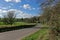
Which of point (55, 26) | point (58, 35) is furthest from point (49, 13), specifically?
point (58, 35)

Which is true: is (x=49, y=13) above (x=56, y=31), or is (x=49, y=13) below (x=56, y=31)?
above

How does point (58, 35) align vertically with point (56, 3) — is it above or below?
below

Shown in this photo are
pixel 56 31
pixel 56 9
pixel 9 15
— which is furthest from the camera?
pixel 9 15

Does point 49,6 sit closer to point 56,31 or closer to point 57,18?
point 57,18

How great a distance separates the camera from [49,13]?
8.66m

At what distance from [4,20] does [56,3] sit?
242 ft

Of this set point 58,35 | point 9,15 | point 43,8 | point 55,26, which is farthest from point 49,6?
point 9,15

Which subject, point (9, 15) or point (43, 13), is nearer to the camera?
point (43, 13)

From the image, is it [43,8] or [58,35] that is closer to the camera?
[43,8]

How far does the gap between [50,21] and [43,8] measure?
75cm

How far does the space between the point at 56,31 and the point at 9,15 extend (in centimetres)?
7064

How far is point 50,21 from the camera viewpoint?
28.8 feet

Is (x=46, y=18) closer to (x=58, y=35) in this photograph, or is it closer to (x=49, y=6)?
(x=49, y=6)

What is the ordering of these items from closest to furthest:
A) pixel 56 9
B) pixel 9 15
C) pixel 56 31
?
1. pixel 56 9
2. pixel 56 31
3. pixel 9 15
